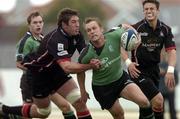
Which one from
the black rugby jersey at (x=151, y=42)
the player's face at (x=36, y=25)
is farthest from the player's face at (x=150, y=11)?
the player's face at (x=36, y=25)

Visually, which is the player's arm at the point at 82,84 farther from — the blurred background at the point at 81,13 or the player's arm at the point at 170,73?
the blurred background at the point at 81,13

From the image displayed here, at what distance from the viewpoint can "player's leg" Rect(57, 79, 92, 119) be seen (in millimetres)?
12258

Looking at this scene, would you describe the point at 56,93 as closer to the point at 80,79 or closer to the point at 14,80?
the point at 80,79

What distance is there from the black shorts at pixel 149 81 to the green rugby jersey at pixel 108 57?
70 cm

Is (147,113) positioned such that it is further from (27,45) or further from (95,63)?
(27,45)

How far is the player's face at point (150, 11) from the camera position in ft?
41.0

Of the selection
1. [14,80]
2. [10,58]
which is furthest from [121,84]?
[10,58]

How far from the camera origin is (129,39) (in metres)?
11.9

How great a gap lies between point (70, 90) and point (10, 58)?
16.9 m

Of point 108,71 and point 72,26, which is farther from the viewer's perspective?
→ point 108,71

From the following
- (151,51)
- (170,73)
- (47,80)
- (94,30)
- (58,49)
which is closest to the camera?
(58,49)

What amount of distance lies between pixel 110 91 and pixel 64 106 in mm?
1230

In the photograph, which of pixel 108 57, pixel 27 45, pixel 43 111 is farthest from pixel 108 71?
pixel 27 45

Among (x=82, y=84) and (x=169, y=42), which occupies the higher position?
(x=169, y=42)
